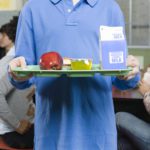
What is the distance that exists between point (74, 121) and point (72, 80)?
0.42ft

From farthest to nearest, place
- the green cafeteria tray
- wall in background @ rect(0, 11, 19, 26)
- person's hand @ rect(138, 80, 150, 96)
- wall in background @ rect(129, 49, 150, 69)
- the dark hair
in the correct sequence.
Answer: wall in background @ rect(0, 11, 19, 26) → wall in background @ rect(129, 49, 150, 69) → the dark hair → person's hand @ rect(138, 80, 150, 96) → the green cafeteria tray

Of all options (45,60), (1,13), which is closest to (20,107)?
(1,13)

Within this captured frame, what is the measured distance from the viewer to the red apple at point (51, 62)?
39.2 inches

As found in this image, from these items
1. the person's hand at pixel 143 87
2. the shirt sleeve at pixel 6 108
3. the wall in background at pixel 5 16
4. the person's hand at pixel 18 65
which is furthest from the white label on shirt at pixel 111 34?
the wall in background at pixel 5 16

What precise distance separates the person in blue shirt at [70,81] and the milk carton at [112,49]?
0.10 metres

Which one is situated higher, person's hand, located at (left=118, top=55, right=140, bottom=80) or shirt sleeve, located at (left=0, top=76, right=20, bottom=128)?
person's hand, located at (left=118, top=55, right=140, bottom=80)

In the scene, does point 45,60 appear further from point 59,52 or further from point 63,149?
point 63,149

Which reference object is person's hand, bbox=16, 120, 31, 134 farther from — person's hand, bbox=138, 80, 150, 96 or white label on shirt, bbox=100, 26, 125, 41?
white label on shirt, bbox=100, 26, 125, 41

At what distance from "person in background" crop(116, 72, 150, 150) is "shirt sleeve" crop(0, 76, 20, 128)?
655 millimetres

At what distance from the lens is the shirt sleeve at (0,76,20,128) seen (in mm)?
2213

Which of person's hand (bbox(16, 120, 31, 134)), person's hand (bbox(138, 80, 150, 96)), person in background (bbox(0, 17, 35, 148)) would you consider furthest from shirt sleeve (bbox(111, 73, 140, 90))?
person's hand (bbox(16, 120, 31, 134))

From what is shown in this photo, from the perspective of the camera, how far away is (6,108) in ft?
7.32

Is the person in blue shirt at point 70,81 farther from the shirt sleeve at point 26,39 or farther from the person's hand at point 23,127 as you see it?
the person's hand at point 23,127

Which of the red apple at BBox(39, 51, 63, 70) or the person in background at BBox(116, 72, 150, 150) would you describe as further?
the person in background at BBox(116, 72, 150, 150)
